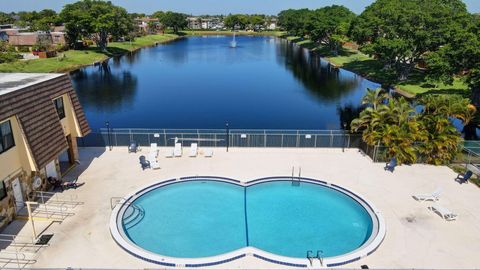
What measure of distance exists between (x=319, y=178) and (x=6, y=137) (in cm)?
1792

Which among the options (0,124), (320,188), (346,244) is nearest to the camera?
(0,124)

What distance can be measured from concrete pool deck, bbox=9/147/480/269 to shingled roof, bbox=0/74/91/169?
3.25 m

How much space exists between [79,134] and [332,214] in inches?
671

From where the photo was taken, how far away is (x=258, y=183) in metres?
24.2

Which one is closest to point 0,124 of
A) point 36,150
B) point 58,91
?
point 36,150

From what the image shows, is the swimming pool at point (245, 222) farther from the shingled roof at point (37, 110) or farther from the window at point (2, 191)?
the window at point (2, 191)

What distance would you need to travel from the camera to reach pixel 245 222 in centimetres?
2075

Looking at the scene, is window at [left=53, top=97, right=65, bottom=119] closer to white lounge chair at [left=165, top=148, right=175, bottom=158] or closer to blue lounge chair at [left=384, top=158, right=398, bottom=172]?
white lounge chair at [left=165, top=148, right=175, bottom=158]

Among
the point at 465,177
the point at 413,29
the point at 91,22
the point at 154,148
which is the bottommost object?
the point at 465,177

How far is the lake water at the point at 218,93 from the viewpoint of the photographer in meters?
44.2

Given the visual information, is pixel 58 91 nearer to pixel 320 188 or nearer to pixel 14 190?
pixel 14 190

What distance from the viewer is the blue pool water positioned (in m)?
18.6

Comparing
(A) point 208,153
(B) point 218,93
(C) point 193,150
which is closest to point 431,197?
(A) point 208,153

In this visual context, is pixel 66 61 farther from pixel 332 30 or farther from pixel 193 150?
pixel 332 30
